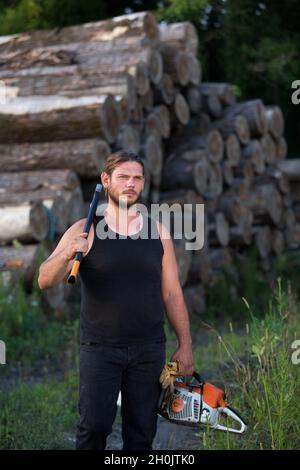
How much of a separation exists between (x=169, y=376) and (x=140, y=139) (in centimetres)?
605

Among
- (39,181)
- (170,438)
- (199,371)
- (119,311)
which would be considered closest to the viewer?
(119,311)

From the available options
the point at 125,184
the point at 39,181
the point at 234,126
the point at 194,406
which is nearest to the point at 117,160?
the point at 125,184

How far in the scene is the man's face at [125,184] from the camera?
3.13 metres

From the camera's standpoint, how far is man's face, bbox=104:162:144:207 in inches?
123

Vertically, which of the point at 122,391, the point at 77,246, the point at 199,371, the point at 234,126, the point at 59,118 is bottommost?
the point at 199,371

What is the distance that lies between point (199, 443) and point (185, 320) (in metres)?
1.27

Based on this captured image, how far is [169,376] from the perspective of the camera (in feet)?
10.2

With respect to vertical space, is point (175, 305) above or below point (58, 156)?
above

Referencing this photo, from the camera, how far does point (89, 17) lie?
1303 cm

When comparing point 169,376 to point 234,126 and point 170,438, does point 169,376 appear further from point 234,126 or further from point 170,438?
point 234,126

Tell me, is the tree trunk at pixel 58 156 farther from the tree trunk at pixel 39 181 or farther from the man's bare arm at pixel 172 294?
the man's bare arm at pixel 172 294

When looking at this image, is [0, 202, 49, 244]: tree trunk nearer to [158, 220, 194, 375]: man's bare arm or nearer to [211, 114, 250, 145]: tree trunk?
[158, 220, 194, 375]: man's bare arm

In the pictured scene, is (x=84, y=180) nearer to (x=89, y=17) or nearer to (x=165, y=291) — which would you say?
(x=165, y=291)

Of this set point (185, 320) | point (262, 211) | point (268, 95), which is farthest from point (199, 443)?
point (268, 95)
